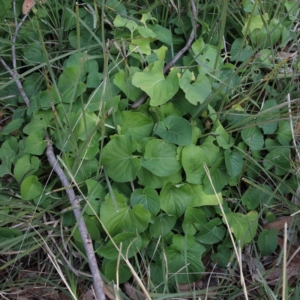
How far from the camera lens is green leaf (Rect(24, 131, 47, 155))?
121 cm

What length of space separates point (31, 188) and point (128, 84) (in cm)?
47

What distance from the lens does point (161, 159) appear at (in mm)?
1164

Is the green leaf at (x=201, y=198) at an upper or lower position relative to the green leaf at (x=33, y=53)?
lower

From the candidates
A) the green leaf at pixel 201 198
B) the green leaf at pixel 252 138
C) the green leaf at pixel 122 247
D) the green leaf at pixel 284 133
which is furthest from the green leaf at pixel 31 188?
the green leaf at pixel 284 133

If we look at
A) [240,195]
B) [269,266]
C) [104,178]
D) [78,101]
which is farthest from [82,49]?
[269,266]

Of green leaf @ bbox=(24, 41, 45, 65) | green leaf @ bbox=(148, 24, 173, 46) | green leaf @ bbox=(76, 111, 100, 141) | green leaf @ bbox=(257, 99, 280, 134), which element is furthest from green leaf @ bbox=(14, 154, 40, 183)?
green leaf @ bbox=(257, 99, 280, 134)

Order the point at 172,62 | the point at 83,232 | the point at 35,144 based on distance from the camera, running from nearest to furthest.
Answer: the point at 83,232
the point at 35,144
the point at 172,62

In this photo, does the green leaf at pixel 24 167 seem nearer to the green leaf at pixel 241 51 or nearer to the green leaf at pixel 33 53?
the green leaf at pixel 33 53

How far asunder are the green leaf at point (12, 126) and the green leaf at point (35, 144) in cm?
9

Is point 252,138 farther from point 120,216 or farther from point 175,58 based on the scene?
point 120,216

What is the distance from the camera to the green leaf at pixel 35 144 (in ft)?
3.96

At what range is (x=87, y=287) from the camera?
3.88 feet

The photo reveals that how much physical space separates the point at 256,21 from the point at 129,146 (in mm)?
736

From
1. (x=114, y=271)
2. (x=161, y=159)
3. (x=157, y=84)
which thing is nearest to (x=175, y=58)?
(x=157, y=84)
